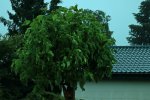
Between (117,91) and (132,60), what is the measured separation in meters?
1.87

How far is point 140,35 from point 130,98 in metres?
26.8


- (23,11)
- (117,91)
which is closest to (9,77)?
(117,91)

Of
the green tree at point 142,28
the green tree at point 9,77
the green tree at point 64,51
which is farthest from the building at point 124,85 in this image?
the green tree at point 142,28

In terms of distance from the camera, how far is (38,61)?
11.9m

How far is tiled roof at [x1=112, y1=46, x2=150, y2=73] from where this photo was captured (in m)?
22.1

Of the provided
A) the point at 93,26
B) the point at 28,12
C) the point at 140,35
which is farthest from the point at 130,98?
the point at 140,35

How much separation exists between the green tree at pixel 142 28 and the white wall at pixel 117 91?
80.8ft

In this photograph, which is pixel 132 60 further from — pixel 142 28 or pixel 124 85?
pixel 142 28

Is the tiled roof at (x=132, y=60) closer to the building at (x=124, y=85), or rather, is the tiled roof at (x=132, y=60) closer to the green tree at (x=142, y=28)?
the building at (x=124, y=85)

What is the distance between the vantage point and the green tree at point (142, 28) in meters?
47.6

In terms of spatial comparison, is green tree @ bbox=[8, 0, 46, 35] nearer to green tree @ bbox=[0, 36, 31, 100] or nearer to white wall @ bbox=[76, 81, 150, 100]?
white wall @ bbox=[76, 81, 150, 100]

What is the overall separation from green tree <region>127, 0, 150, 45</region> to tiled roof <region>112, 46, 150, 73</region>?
71.6 ft

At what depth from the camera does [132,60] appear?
2344 cm

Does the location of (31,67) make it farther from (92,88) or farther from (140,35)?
(140,35)
